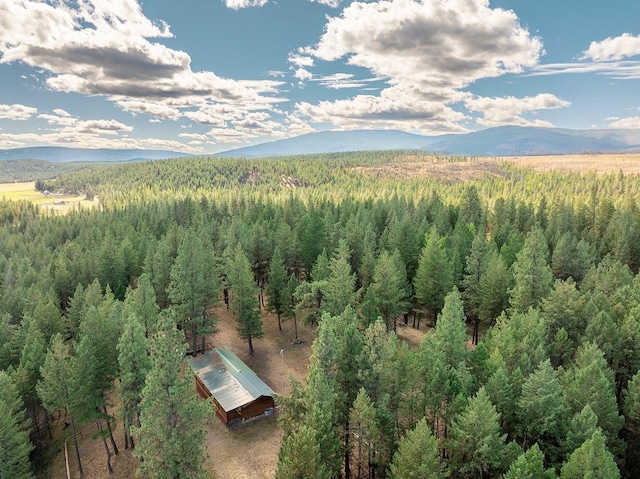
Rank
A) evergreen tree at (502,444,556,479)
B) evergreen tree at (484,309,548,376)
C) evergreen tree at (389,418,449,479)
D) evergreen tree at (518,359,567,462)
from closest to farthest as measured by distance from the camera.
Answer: evergreen tree at (502,444,556,479) → evergreen tree at (389,418,449,479) → evergreen tree at (518,359,567,462) → evergreen tree at (484,309,548,376)

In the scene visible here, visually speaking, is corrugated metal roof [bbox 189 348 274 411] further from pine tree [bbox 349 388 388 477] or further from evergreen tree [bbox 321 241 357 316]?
pine tree [bbox 349 388 388 477]

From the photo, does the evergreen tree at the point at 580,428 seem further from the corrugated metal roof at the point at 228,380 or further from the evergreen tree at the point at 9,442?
the evergreen tree at the point at 9,442

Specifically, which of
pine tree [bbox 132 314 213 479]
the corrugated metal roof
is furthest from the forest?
the corrugated metal roof

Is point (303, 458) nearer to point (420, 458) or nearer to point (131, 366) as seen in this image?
point (420, 458)

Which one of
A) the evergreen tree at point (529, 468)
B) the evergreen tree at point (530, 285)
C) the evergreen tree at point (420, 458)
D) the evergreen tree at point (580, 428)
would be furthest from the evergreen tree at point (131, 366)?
the evergreen tree at point (530, 285)

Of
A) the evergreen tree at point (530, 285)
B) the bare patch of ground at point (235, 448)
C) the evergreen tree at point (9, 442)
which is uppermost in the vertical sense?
the evergreen tree at point (530, 285)

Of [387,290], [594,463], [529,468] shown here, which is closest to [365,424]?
[529,468]

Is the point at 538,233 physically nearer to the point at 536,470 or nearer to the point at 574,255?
the point at 574,255
